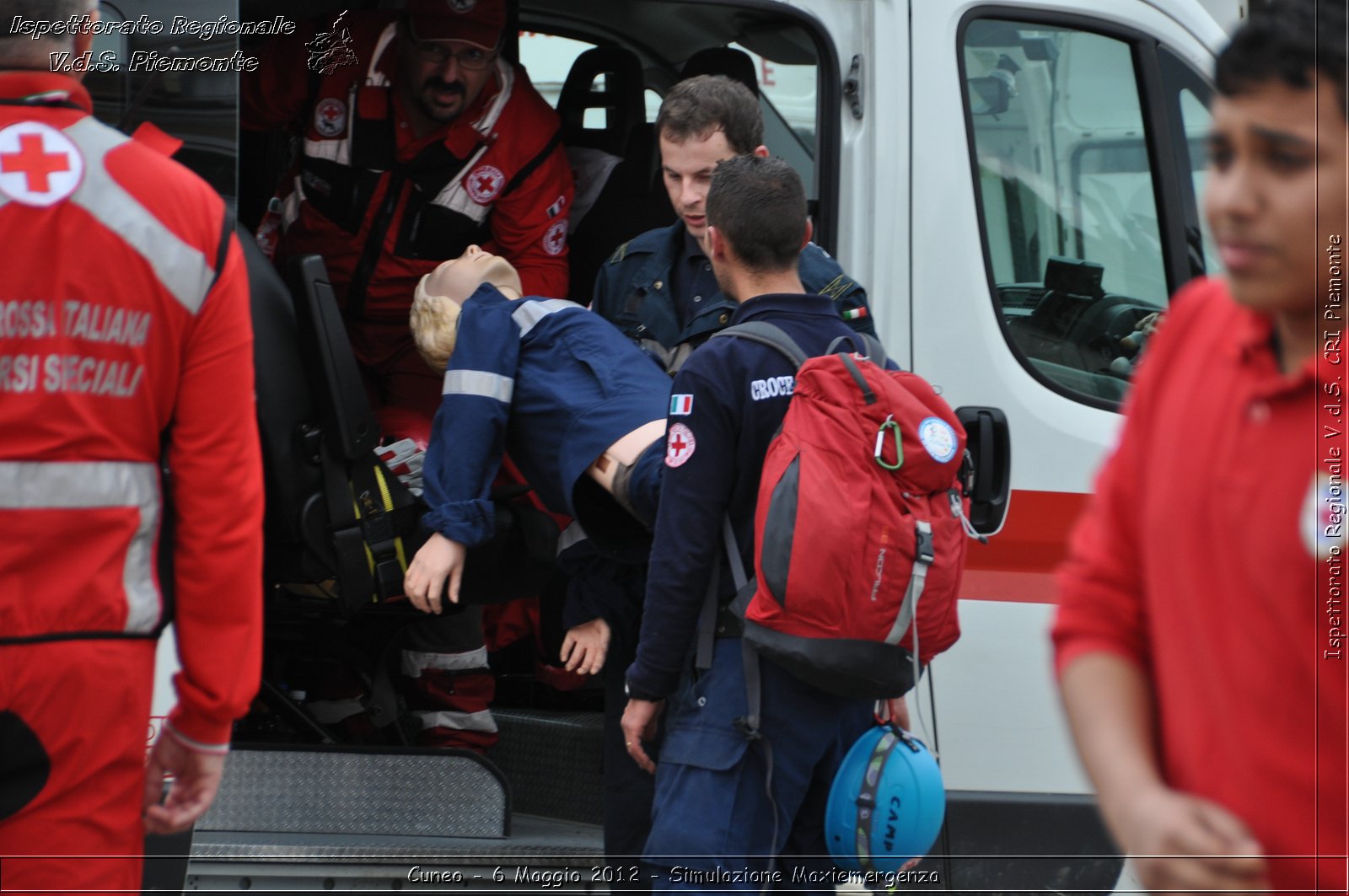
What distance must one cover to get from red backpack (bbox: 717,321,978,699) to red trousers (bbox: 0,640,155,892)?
3.02 feet

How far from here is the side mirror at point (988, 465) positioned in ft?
9.64

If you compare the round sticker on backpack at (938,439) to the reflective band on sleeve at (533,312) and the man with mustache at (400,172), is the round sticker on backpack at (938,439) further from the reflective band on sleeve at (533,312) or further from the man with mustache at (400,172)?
the man with mustache at (400,172)

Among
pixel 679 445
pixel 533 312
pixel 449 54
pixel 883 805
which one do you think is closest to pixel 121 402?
pixel 679 445

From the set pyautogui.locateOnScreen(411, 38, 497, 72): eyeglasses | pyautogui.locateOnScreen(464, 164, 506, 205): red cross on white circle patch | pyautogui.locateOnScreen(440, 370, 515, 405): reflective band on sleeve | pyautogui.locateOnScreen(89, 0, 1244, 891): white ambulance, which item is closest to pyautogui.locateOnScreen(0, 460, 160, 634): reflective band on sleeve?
pyautogui.locateOnScreen(440, 370, 515, 405): reflective band on sleeve

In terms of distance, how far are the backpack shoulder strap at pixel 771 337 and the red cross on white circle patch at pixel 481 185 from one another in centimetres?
140

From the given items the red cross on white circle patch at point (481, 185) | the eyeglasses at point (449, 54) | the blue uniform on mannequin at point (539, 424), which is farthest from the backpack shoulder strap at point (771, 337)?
the eyeglasses at point (449, 54)

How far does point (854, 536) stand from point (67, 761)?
3.62 ft

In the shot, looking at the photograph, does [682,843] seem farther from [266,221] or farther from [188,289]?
[266,221]

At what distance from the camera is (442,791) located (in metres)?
3.01

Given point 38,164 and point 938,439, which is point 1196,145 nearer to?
point 938,439

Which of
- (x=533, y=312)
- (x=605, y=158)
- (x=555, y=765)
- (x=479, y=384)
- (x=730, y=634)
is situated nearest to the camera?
(x=730, y=634)

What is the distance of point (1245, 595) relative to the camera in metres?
1.11

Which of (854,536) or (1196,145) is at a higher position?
(1196,145)

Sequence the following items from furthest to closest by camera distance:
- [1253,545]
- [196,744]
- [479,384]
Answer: [479,384] < [196,744] < [1253,545]
